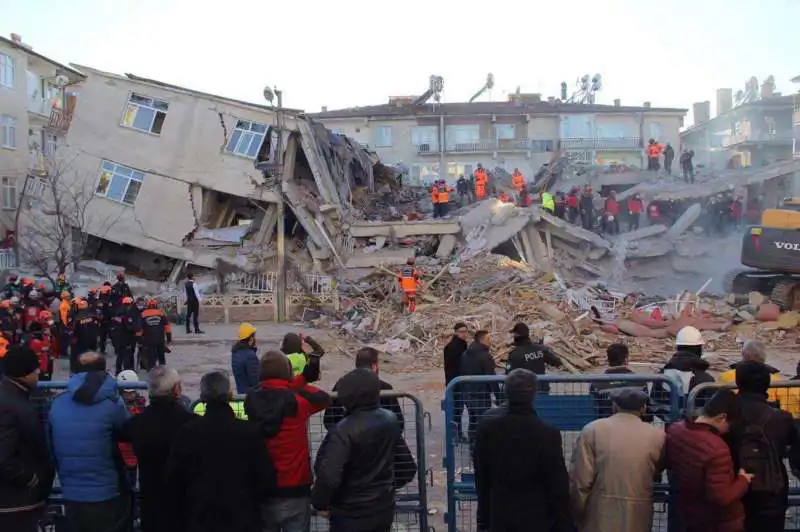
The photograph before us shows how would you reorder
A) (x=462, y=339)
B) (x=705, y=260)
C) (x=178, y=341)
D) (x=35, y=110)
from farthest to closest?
(x=35, y=110), (x=705, y=260), (x=178, y=341), (x=462, y=339)

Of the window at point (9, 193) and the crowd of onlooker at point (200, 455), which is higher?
the window at point (9, 193)

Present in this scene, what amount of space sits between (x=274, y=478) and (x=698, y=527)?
262 cm

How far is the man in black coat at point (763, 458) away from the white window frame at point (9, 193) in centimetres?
3541

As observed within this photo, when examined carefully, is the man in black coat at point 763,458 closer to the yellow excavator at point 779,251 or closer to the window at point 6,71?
the yellow excavator at point 779,251

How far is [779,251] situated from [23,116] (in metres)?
32.6

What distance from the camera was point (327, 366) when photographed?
16.4 meters

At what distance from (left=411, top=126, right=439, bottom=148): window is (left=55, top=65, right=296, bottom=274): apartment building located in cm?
2659

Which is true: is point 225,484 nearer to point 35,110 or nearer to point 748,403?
point 748,403

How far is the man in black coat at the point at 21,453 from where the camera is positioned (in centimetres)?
484

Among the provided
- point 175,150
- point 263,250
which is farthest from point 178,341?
point 175,150

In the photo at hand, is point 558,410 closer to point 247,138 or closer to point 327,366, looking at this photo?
point 327,366

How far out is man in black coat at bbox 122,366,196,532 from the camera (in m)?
4.89

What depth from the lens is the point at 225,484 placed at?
15.3 feet

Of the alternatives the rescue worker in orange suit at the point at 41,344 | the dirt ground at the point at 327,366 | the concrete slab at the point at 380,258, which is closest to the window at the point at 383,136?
the concrete slab at the point at 380,258
